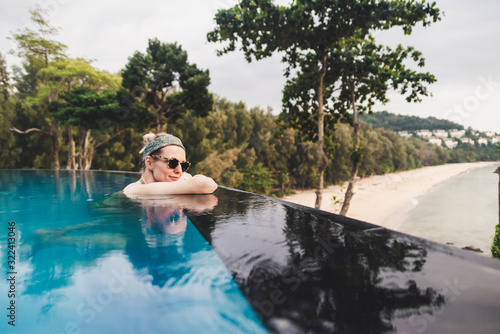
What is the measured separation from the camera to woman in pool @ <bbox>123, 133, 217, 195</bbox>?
9.08 feet

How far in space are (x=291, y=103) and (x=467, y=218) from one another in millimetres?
36386

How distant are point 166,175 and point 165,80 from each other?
13552 mm

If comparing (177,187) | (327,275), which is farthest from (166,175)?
(327,275)

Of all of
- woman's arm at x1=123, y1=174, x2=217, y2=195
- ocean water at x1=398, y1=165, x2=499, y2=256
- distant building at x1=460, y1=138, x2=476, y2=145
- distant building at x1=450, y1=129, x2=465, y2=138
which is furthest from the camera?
distant building at x1=450, y1=129, x2=465, y2=138

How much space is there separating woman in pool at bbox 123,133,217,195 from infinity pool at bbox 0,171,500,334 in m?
1.20

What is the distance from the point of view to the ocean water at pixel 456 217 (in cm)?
2483

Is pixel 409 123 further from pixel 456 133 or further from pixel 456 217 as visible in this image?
pixel 456 217

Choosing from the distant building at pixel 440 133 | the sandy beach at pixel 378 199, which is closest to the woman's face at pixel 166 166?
the sandy beach at pixel 378 199

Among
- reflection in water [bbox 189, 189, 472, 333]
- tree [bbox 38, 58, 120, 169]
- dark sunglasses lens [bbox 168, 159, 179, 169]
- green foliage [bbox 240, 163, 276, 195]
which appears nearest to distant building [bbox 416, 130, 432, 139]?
green foliage [bbox 240, 163, 276, 195]

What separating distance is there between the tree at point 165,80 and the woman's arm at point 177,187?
12.6 meters

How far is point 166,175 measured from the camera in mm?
2932

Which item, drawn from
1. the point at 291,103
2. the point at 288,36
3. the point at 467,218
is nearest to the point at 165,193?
the point at 288,36

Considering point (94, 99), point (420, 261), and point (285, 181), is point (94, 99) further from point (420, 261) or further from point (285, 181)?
point (285, 181)

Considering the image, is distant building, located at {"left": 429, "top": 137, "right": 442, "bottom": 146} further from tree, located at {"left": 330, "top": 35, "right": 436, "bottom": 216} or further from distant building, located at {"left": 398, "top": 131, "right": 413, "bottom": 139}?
tree, located at {"left": 330, "top": 35, "right": 436, "bottom": 216}
